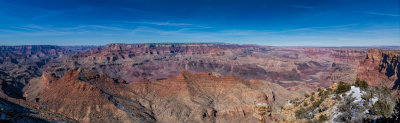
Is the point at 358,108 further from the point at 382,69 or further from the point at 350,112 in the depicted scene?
the point at 382,69

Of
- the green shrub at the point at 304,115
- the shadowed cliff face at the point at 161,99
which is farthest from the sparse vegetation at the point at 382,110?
the shadowed cliff face at the point at 161,99

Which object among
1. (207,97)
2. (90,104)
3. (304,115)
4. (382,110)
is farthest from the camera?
(207,97)

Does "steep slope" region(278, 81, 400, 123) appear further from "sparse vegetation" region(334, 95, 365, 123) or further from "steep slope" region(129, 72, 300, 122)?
"steep slope" region(129, 72, 300, 122)

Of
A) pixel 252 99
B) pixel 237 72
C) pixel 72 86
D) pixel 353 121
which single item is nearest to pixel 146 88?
pixel 72 86

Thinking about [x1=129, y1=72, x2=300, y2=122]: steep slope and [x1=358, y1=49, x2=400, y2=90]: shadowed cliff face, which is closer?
[x1=129, y1=72, x2=300, y2=122]: steep slope

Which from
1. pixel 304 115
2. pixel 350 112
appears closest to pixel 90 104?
pixel 304 115

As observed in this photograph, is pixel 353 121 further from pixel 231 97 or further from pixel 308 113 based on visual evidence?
pixel 231 97

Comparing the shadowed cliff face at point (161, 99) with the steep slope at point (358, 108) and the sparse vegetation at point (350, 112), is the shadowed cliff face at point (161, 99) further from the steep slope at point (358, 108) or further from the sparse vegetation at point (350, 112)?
the sparse vegetation at point (350, 112)

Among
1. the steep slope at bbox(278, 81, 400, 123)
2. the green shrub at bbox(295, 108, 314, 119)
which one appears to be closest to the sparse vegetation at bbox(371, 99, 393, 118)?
the steep slope at bbox(278, 81, 400, 123)

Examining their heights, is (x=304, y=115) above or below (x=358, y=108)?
below
